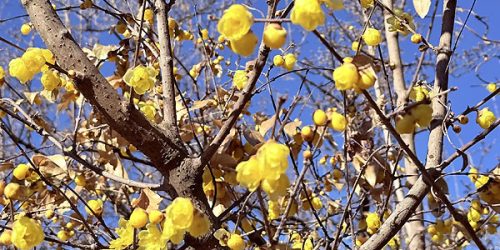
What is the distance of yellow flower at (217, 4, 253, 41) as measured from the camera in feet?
2.84

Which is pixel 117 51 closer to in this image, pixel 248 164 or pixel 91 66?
pixel 91 66

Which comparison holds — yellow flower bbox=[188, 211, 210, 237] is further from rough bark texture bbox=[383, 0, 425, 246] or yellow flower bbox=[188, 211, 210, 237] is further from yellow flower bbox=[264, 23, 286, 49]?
rough bark texture bbox=[383, 0, 425, 246]

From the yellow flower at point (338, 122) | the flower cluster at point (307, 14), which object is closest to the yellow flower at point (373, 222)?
the yellow flower at point (338, 122)

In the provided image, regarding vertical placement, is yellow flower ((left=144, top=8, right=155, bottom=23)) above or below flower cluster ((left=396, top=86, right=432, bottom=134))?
above

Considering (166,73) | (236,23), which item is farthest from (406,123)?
(166,73)

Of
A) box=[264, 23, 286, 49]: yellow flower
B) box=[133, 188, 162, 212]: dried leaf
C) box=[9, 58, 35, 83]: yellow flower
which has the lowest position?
box=[133, 188, 162, 212]: dried leaf

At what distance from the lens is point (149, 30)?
1.90 meters

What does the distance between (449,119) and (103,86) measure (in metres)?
0.87

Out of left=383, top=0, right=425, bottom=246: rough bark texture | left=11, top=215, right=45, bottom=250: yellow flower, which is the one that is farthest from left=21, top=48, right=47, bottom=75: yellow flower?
left=383, top=0, right=425, bottom=246: rough bark texture

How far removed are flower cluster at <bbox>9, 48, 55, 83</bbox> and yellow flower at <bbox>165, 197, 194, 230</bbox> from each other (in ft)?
1.51

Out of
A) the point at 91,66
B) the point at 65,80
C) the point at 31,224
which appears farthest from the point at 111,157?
the point at 31,224

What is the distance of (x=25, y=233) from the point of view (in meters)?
1.08

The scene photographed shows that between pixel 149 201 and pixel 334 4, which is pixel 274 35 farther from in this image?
pixel 149 201

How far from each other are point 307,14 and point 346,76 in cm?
12
